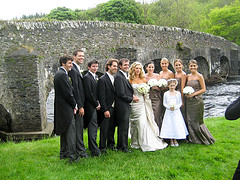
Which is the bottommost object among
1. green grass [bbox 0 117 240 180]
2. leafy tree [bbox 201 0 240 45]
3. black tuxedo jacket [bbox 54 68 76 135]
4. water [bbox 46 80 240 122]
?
water [bbox 46 80 240 122]

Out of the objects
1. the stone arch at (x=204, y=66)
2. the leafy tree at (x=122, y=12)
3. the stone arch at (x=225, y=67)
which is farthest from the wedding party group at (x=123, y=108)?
the leafy tree at (x=122, y=12)

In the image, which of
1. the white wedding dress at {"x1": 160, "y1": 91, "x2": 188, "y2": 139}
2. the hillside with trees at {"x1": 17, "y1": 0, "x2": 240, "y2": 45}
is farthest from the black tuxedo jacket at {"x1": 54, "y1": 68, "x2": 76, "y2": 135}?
the hillside with trees at {"x1": 17, "y1": 0, "x2": 240, "y2": 45}

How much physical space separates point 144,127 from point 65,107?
2.03 meters

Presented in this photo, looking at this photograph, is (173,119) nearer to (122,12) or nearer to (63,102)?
(63,102)

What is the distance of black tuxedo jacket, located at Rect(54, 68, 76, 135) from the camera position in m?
4.17

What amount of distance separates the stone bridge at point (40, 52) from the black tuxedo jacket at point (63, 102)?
4841 mm

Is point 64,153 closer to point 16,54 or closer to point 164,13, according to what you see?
point 16,54

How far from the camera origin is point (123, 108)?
4926mm

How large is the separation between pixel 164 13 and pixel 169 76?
28.5 metres

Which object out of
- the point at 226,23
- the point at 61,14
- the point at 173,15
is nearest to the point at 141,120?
the point at 173,15

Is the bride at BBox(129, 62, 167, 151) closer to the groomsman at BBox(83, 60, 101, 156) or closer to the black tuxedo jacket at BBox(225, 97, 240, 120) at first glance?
the groomsman at BBox(83, 60, 101, 156)

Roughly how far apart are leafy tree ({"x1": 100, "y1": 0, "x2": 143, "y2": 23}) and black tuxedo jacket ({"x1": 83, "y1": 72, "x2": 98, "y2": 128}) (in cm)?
2491

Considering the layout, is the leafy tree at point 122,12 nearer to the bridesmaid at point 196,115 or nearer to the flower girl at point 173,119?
the bridesmaid at point 196,115

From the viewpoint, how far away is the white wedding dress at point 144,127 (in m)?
5.19
